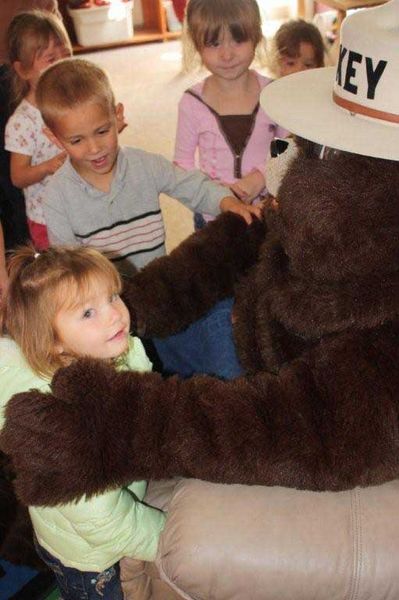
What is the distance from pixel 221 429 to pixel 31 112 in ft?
3.79

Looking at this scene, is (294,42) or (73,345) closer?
(73,345)

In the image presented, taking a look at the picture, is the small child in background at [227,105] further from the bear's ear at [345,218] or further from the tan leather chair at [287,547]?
the tan leather chair at [287,547]

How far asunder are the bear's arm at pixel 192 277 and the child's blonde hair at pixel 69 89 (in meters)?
0.38

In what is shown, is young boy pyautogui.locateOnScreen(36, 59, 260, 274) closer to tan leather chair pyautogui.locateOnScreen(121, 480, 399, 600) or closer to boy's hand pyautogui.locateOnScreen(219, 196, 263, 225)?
boy's hand pyautogui.locateOnScreen(219, 196, 263, 225)

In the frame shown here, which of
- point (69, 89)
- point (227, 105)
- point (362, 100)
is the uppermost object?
point (362, 100)

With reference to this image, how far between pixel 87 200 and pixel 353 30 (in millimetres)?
721

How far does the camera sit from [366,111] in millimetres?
793

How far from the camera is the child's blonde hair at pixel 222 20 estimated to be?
151 centimetres

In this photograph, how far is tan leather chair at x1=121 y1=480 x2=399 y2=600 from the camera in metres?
0.75

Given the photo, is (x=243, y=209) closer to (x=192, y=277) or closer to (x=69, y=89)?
(x=192, y=277)

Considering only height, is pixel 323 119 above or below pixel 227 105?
above

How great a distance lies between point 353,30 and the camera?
803 millimetres

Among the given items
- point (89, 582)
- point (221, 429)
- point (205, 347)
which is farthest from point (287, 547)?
point (205, 347)

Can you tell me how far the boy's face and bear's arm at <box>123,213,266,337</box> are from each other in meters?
0.29
